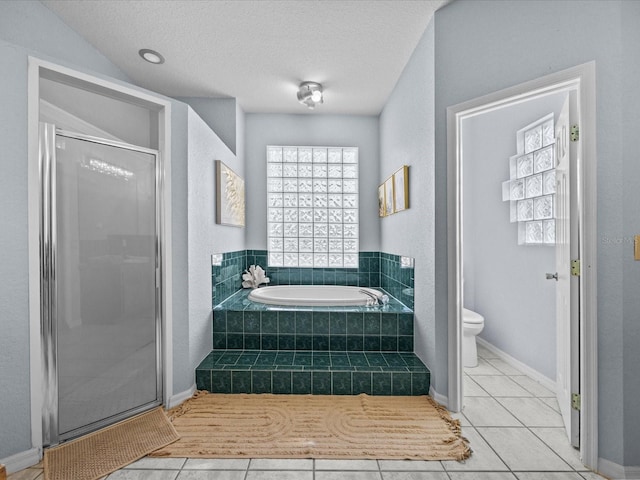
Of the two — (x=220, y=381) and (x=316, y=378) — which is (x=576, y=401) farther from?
(x=220, y=381)

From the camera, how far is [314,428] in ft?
6.14

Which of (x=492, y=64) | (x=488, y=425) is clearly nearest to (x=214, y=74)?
(x=492, y=64)

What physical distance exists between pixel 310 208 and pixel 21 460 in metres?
3.05

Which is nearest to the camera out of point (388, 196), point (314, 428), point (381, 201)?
point (314, 428)

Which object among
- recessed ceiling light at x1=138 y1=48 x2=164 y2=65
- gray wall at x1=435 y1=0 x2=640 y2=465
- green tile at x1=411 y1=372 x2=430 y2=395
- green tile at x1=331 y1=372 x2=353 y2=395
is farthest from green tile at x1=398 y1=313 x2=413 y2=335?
recessed ceiling light at x1=138 y1=48 x2=164 y2=65

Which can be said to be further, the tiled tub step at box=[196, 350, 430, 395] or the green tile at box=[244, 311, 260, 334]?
the green tile at box=[244, 311, 260, 334]

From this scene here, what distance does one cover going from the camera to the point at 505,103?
1.83m

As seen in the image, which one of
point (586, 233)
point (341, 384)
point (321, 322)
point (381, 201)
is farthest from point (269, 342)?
point (586, 233)

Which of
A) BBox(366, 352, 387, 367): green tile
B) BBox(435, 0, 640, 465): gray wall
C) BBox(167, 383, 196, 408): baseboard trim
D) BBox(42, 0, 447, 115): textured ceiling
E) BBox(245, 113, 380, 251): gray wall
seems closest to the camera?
BBox(435, 0, 640, 465): gray wall

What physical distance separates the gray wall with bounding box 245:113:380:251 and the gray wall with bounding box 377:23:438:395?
822 millimetres

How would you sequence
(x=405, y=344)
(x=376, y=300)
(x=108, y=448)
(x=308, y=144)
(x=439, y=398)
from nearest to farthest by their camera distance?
(x=108, y=448)
(x=439, y=398)
(x=405, y=344)
(x=376, y=300)
(x=308, y=144)

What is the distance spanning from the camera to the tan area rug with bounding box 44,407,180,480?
154 centimetres

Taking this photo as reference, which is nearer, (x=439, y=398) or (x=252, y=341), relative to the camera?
(x=439, y=398)

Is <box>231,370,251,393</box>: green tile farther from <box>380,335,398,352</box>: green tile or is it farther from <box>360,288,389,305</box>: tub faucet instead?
<box>360,288,389,305</box>: tub faucet
